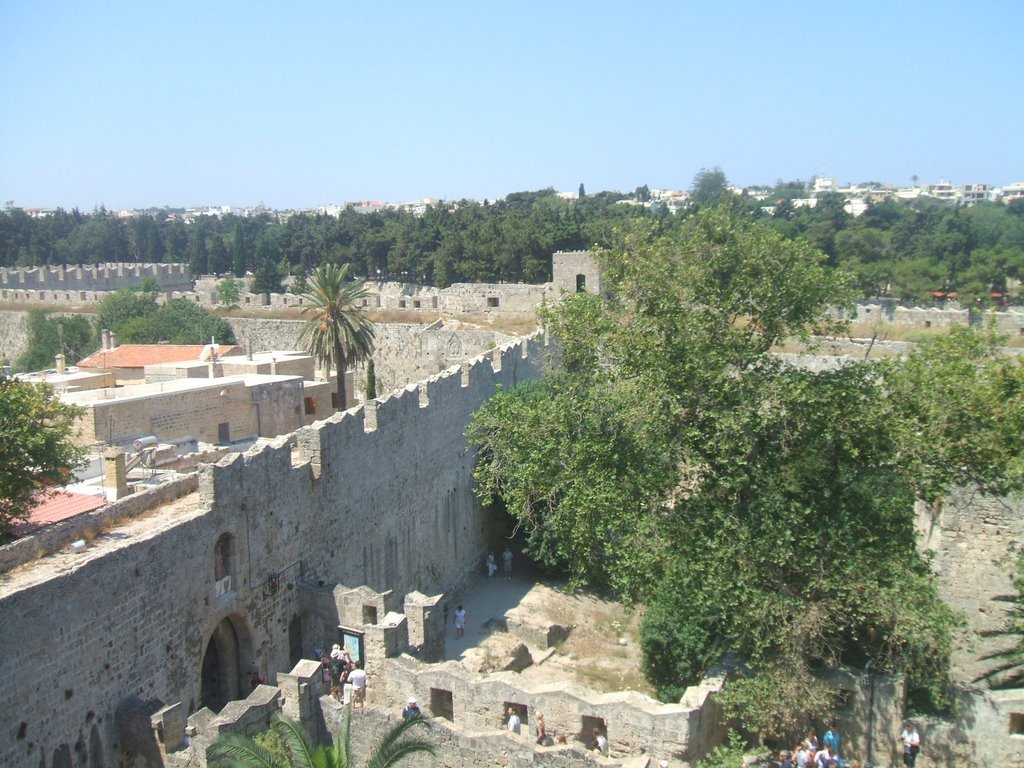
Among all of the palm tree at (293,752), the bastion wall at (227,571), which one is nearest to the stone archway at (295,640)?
the bastion wall at (227,571)

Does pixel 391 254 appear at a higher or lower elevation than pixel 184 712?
higher

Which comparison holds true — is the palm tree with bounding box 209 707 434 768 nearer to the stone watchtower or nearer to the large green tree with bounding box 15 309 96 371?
the stone watchtower

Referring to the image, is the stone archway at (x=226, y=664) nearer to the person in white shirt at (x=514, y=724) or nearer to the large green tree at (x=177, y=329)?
the person in white shirt at (x=514, y=724)

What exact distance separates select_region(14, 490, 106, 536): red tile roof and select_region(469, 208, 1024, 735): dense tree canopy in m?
6.60

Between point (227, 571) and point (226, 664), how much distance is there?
1297 millimetres

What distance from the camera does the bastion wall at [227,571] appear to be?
29.7 feet

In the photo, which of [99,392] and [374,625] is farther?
[99,392]

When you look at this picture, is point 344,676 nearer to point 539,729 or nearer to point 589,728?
point 539,729

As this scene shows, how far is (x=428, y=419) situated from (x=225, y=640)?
632 cm

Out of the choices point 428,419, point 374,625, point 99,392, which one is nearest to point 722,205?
point 428,419

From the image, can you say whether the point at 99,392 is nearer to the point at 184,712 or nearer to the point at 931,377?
the point at 184,712

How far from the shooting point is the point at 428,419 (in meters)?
17.6

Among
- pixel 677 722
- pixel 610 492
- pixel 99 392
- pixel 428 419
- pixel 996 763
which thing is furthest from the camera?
pixel 99 392

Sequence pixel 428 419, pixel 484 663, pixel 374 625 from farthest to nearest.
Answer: pixel 428 419 < pixel 484 663 < pixel 374 625
